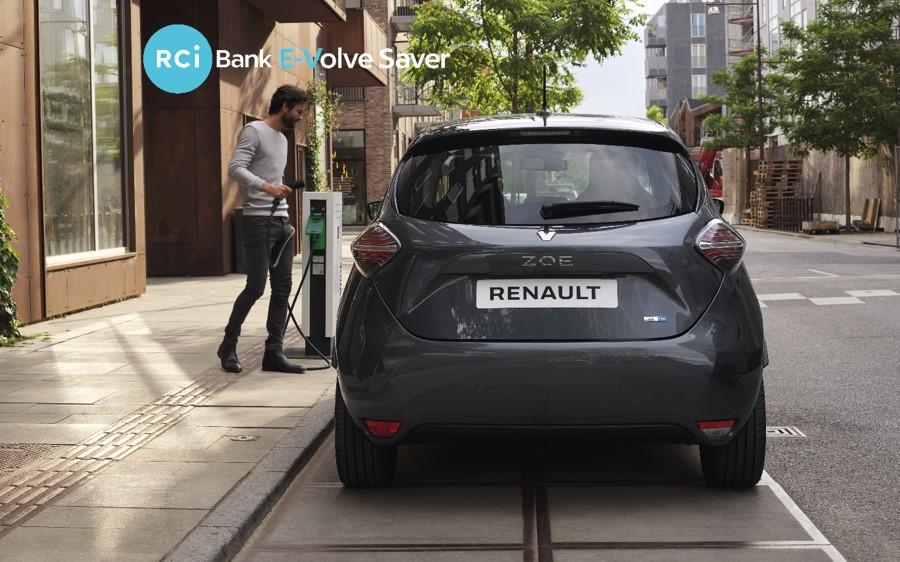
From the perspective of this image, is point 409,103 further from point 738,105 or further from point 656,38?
point 656,38

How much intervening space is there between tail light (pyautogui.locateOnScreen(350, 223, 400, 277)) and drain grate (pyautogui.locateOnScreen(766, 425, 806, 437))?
260cm

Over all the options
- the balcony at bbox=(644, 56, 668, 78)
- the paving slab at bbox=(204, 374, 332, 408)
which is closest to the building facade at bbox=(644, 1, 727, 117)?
the balcony at bbox=(644, 56, 668, 78)

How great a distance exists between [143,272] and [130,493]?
1078 cm

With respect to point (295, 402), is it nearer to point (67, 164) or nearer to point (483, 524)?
point (483, 524)

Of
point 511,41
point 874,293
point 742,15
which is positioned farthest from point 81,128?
point 742,15

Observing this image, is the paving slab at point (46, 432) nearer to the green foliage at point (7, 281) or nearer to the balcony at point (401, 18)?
the green foliage at point (7, 281)

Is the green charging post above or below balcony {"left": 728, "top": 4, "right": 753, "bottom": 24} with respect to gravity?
below

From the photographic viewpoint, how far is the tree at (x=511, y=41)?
32.9m

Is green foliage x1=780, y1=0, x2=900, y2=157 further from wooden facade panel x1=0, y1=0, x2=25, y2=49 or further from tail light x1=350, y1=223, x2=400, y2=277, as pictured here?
tail light x1=350, y1=223, x2=400, y2=277

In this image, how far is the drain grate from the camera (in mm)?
6531

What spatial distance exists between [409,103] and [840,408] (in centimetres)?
4616

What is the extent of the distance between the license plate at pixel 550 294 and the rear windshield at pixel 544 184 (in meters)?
0.28

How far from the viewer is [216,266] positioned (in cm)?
1973

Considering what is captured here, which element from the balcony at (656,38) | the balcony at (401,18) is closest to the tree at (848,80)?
the balcony at (401,18)
